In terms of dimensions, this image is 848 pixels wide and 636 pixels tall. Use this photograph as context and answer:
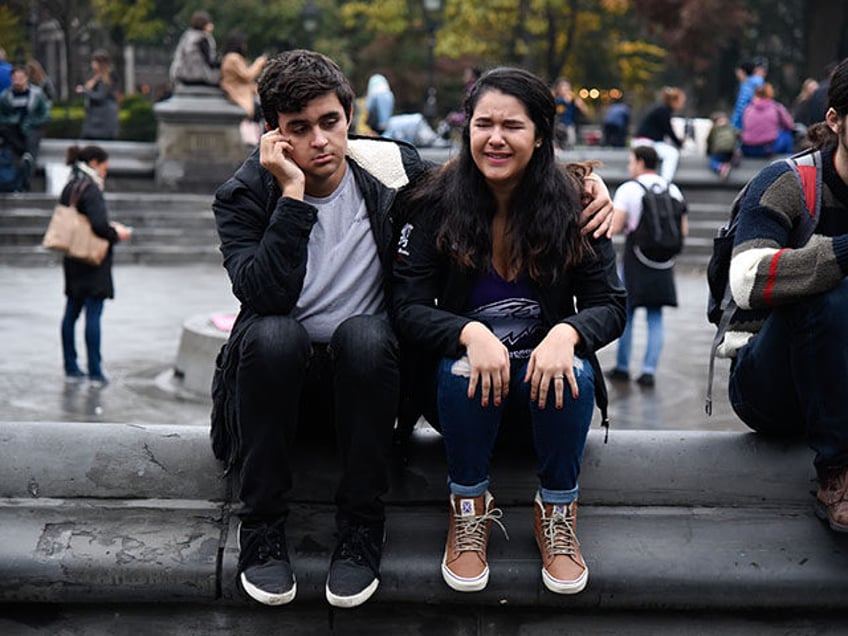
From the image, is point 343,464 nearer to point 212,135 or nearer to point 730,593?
point 730,593

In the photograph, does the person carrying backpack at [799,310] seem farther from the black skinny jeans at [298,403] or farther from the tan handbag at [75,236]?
the tan handbag at [75,236]

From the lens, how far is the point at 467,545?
3.40 metres

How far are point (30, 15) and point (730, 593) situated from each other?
32.2m

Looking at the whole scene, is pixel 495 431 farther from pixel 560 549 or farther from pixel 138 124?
pixel 138 124

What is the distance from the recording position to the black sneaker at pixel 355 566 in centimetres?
327

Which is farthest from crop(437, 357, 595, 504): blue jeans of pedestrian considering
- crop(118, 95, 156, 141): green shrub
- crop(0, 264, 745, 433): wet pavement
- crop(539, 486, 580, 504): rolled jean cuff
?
crop(118, 95, 156, 141): green shrub

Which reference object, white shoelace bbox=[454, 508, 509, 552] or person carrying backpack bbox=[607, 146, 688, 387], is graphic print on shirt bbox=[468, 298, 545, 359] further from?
person carrying backpack bbox=[607, 146, 688, 387]

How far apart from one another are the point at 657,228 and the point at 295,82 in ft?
17.7

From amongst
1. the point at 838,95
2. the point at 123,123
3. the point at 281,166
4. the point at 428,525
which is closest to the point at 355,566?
the point at 428,525

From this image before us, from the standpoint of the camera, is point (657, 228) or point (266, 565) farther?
point (657, 228)

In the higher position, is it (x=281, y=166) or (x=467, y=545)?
(x=281, y=166)

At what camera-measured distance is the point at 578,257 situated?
358 centimetres

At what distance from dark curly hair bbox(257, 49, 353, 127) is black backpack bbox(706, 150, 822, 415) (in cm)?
132

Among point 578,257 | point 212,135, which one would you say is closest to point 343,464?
point 578,257
